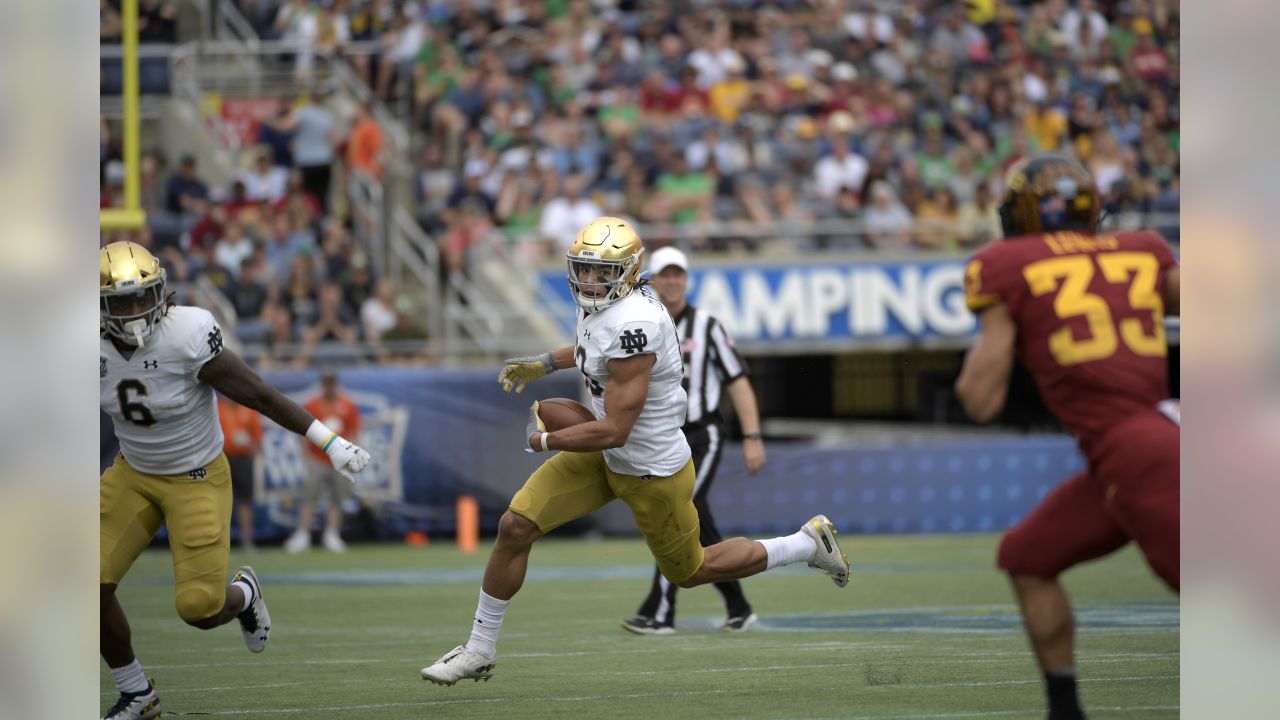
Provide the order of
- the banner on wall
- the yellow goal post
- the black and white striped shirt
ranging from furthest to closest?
the banner on wall → the yellow goal post → the black and white striped shirt

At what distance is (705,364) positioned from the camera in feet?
29.7

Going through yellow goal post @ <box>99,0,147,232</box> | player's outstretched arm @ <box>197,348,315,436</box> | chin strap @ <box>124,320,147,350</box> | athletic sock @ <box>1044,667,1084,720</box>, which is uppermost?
yellow goal post @ <box>99,0,147,232</box>

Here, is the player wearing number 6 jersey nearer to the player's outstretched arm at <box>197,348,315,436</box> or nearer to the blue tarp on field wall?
the player's outstretched arm at <box>197,348,315,436</box>

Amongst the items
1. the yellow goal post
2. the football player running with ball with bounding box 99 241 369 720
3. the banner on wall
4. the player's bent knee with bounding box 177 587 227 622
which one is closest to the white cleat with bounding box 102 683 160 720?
the football player running with ball with bounding box 99 241 369 720

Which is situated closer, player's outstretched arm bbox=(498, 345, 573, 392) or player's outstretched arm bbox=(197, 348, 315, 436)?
player's outstretched arm bbox=(197, 348, 315, 436)

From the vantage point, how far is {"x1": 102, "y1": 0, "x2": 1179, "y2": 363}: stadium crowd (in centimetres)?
1745

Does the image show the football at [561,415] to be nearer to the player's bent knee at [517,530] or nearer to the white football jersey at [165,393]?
the player's bent knee at [517,530]

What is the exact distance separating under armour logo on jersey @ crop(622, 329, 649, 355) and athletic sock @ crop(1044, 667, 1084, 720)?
1977mm

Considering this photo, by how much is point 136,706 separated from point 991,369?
10.9 feet

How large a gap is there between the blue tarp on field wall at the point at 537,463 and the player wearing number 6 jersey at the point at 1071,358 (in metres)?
10.9

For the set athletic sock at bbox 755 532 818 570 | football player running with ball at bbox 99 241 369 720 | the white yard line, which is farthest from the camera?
athletic sock at bbox 755 532 818 570

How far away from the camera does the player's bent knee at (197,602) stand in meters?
6.35

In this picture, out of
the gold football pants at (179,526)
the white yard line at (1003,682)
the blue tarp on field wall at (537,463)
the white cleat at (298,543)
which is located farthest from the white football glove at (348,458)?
the white cleat at (298,543)
